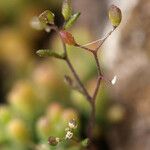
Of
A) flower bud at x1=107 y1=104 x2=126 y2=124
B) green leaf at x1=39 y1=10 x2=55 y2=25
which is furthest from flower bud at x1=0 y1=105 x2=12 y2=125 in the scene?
green leaf at x1=39 y1=10 x2=55 y2=25

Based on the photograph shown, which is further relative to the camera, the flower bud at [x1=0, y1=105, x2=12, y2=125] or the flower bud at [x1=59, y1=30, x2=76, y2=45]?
the flower bud at [x1=0, y1=105, x2=12, y2=125]

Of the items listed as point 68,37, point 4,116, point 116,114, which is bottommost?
point 116,114

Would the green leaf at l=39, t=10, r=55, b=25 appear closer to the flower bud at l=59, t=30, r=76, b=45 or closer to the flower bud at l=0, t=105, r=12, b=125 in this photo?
the flower bud at l=59, t=30, r=76, b=45

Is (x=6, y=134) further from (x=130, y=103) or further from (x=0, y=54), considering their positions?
(x=0, y=54)

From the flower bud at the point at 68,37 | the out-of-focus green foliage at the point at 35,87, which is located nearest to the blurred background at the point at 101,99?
the out-of-focus green foliage at the point at 35,87

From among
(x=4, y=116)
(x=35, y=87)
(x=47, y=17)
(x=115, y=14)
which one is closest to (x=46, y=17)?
(x=47, y=17)

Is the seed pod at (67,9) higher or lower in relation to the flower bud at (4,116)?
higher

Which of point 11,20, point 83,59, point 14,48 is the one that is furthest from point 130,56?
point 11,20

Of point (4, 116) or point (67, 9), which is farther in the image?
point (4, 116)

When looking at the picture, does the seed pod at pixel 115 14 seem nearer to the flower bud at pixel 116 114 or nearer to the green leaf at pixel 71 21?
the green leaf at pixel 71 21

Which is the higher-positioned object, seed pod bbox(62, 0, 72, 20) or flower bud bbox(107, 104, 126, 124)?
seed pod bbox(62, 0, 72, 20)

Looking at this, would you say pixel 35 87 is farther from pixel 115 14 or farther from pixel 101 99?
pixel 115 14
